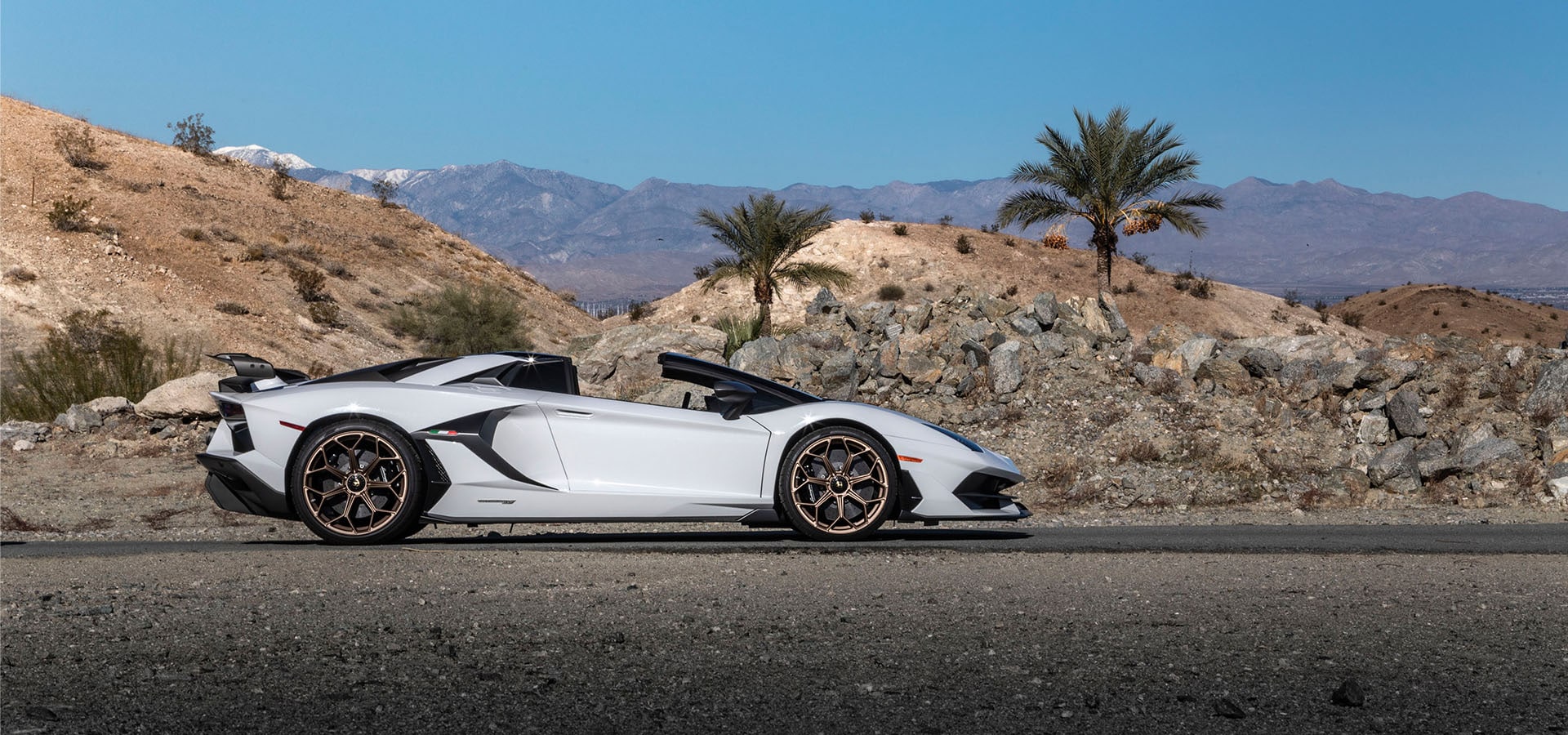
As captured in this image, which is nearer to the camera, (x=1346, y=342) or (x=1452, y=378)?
(x=1452, y=378)

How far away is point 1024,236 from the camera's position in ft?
248

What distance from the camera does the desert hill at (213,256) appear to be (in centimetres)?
3547

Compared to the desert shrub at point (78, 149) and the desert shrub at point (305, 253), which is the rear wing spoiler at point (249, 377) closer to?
the desert shrub at point (305, 253)

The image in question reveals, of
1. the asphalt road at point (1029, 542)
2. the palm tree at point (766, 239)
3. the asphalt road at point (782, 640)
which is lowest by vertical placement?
the asphalt road at point (1029, 542)

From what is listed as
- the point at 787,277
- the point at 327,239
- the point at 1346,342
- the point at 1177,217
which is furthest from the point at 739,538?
the point at 327,239

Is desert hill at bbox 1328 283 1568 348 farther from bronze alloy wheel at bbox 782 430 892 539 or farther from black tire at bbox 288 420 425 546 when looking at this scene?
black tire at bbox 288 420 425 546

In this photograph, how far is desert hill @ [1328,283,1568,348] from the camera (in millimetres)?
77875

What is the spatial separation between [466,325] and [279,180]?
21056 mm

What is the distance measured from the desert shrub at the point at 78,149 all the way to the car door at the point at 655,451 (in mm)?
46777

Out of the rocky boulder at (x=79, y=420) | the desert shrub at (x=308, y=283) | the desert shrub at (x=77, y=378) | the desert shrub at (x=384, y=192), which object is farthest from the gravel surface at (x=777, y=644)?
the desert shrub at (x=384, y=192)

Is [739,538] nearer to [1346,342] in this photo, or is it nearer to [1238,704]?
[1238,704]

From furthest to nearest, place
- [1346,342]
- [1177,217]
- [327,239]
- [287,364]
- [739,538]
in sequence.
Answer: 1. [327,239]
2. [1177,217]
3. [287,364]
4. [1346,342]
5. [739,538]

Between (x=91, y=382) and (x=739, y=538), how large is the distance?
15112mm

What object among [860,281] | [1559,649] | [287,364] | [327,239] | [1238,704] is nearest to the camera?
[1238,704]
